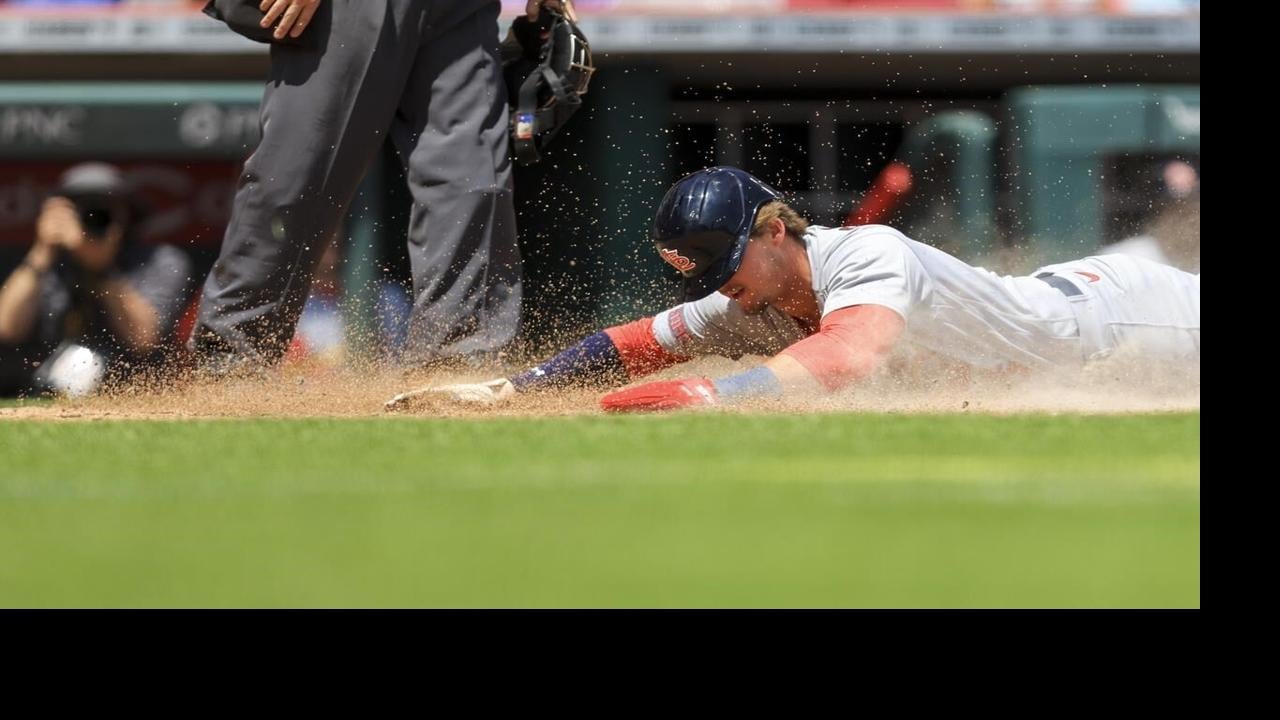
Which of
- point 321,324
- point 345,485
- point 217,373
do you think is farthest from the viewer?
point 321,324

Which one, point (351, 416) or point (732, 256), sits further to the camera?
point (732, 256)

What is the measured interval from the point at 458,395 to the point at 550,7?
147 cm

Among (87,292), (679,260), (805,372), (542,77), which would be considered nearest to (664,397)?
(805,372)

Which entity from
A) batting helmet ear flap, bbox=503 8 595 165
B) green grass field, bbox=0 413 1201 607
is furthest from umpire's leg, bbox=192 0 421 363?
green grass field, bbox=0 413 1201 607

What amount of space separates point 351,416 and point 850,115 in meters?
6.74

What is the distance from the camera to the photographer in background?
20.8 ft

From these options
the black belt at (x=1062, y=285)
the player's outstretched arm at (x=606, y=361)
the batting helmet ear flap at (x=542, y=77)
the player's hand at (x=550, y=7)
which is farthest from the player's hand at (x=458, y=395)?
the black belt at (x=1062, y=285)

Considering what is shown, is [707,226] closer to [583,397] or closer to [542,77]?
[583,397]

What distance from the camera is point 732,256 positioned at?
3.84 m

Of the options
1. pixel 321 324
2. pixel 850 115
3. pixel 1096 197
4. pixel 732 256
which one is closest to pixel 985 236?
pixel 1096 197

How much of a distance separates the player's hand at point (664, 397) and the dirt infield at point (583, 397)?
7 centimetres

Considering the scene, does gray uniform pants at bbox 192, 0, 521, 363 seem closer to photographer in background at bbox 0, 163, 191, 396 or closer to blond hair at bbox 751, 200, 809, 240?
blond hair at bbox 751, 200, 809, 240

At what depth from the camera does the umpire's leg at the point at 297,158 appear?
4.14 m
